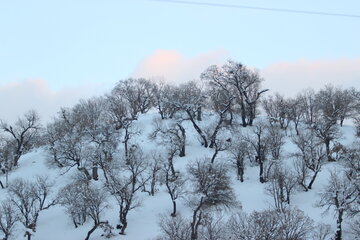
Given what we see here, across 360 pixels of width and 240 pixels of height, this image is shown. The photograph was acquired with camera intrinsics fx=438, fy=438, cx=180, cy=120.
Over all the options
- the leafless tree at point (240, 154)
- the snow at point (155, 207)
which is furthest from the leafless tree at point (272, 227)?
the leafless tree at point (240, 154)

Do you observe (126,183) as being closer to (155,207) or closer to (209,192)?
(155,207)

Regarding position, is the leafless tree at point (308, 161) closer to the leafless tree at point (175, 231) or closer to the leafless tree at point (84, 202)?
the leafless tree at point (175, 231)

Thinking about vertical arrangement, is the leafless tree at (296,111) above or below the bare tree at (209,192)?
above

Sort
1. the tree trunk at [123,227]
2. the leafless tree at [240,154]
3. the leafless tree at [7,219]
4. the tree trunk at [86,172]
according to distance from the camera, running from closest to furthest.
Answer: the leafless tree at [7,219], the tree trunk at [123,227], the leafless tree at [240,154], the tree trunk at [86,172]

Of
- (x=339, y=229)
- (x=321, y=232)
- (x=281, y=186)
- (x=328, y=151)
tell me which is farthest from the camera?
(x=328, y=151)

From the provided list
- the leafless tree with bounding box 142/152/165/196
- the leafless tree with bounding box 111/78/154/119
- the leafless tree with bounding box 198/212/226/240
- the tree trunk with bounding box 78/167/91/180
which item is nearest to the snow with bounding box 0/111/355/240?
the leafless tree with bounding box 142/152/165/196

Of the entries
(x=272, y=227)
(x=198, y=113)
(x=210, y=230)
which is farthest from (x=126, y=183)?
(x=198, y=113)

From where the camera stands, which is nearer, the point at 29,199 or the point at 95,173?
the point at 29,199

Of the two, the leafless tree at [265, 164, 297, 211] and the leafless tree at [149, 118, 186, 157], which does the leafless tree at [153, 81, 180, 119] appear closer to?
the leafless tree at [149, 118, 186, 157]

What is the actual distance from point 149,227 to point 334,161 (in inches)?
945

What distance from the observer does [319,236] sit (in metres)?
36.2

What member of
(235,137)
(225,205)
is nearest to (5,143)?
(235,137)

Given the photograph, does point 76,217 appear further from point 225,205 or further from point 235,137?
point 235,137

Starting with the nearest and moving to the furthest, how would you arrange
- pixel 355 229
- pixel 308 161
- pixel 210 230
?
pixel 210 230 → pixel 355 229 → pixel 308 161
